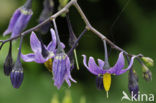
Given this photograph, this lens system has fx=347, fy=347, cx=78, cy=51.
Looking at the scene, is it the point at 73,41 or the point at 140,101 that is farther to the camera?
the point at 140,101

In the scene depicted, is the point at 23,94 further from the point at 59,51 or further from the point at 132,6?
the point at 59,51

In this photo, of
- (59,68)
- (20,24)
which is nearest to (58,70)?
(59,68)

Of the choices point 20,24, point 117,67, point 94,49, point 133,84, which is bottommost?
point 94,49

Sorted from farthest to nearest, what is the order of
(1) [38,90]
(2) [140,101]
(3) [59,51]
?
(1) [38,90] < (2) [140,101] < (3) [59,51]

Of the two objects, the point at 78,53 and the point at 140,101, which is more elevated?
the point at 78,53

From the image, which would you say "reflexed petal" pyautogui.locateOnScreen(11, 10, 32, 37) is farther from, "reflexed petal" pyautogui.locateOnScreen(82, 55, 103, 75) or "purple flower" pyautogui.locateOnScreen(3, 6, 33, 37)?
"reflexed petal" pyautogui.locateOnScreen(82, 55, 103, 75)

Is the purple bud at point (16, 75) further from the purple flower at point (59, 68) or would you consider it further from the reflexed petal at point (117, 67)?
the reflexed petal at point (117, 67)

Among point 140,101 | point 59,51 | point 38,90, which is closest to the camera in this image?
point 59,51

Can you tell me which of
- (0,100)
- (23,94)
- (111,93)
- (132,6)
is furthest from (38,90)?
(132,6)

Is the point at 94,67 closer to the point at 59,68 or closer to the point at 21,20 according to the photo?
Answer: the point at 59,68
